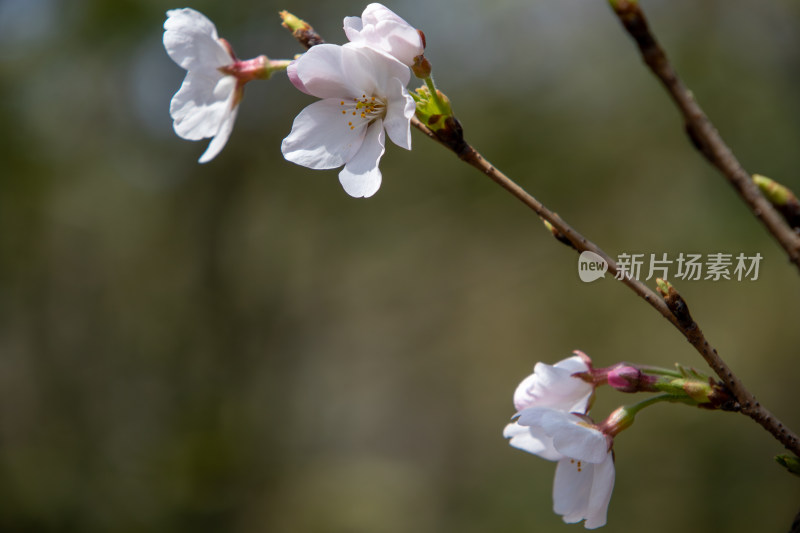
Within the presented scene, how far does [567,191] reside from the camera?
3721 millimetres

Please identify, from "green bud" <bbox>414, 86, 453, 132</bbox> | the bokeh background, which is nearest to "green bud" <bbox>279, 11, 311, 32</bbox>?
"green bud" <bbox>414, 86, 453, 132</bbox>

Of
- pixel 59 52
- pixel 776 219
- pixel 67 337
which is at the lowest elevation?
pixel 67 337

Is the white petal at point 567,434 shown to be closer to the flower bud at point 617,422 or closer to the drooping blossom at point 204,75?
the flower bud at point 617,422

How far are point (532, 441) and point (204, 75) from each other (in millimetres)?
583

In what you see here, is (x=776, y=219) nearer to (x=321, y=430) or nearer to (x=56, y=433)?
(x=56, y=433)

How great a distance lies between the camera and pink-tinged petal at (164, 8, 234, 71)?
69cm

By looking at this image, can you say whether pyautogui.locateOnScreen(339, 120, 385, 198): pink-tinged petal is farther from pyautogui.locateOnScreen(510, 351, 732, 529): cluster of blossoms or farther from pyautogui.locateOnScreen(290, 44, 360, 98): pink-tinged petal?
pyautogui.locateOnScreen(510, 351, 732, 529): cluster of blossoms

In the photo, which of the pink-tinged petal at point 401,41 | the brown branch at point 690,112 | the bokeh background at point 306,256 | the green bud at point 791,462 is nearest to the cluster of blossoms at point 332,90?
the pink-tinged petal at point 401,41

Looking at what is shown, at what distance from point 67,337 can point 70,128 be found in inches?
54.0

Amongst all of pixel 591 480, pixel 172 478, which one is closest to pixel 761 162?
pixel 591 480

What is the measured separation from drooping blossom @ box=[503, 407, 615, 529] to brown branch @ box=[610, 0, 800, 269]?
316 millimetres

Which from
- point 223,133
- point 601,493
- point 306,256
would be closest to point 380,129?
point 223,133

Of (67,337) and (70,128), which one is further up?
(70,128)

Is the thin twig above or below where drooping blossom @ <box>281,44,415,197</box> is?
below
